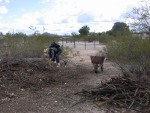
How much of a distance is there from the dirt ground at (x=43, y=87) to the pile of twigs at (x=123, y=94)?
15.7 inches

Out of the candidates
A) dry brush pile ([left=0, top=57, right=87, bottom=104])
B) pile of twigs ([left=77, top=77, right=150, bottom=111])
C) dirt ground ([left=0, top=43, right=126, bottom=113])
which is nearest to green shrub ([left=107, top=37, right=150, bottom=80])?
pile of twigs ([left=77, top=77, right=150, bottom=111])

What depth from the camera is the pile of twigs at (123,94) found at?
32.6 ft

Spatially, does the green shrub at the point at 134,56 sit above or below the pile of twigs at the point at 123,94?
above

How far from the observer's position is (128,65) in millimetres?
13367

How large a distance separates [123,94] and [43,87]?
333 centimetres

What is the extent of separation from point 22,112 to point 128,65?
210 inches

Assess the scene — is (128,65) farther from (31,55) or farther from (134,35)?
(31,55)

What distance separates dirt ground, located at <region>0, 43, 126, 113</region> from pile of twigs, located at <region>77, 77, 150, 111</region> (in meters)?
0.40

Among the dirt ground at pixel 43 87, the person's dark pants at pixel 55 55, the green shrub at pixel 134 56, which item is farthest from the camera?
the person's dark pants at pixel 55 55

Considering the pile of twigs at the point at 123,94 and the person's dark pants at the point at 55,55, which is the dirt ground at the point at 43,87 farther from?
the person's dark pants at the point at 55,55

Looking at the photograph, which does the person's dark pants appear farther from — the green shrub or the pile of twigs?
the pile of twigs

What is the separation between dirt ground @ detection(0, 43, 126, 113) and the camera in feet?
32.0

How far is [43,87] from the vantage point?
1251cm

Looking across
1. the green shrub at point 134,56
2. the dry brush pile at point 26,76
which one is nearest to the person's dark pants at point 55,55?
the dry brush pile at point 26,76
